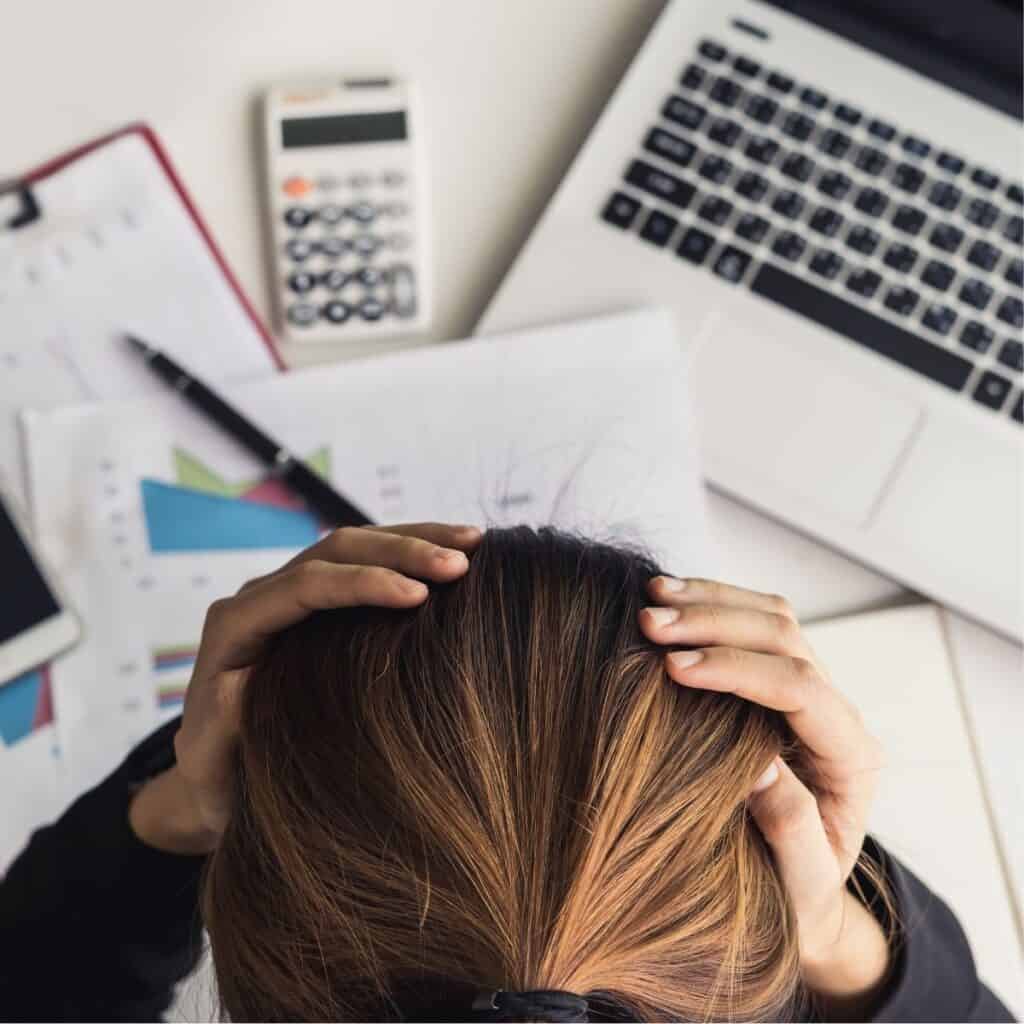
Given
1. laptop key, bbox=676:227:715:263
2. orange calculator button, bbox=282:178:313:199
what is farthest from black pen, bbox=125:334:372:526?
laptop key, bbox=676:227:715:263

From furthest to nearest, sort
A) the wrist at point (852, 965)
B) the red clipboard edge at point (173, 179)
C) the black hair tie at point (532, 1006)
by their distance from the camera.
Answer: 1. the red clipboard edge at point (173, 179)
2. the wrist at point (852, 965)
3. the black hair tie at point (532, 1006)

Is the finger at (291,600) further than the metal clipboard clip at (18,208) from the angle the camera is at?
No

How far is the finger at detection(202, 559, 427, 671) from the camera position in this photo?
1.06 ft

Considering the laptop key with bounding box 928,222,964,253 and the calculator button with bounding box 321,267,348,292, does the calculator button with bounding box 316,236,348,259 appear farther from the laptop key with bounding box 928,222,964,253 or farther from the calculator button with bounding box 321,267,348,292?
the laptop key with bounding box 928,222,964,253

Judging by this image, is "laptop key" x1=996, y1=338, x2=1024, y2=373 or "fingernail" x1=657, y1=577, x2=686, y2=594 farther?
"laptop key" x1=996, y1=338, x2=1024, y2=373

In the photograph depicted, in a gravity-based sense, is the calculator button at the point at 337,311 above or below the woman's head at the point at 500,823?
above

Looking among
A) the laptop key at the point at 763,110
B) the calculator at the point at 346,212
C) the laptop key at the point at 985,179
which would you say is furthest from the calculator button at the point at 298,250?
the laptop key at the point at 985,179

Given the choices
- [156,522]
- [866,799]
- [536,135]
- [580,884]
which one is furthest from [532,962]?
[536,135]

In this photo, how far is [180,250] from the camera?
0.56m

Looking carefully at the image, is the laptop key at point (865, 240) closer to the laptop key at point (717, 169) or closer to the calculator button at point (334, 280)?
the laptop key at point (717, 169)

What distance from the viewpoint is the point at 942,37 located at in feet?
1.78

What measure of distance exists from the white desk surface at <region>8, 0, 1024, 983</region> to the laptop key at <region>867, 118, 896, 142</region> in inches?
5.4

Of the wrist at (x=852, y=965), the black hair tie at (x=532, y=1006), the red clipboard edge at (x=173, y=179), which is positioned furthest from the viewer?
the red clipboard edge at (x=173, y=179)

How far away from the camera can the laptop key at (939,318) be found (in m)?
0.51
